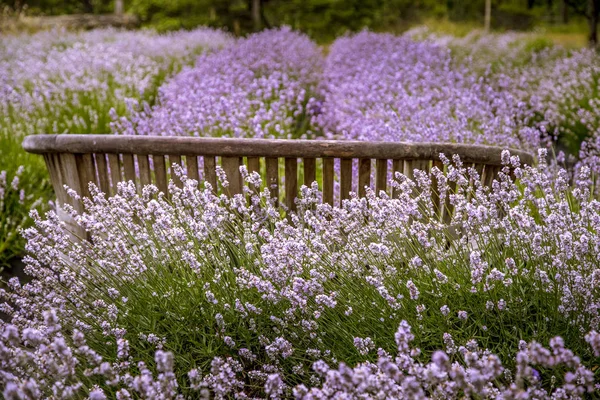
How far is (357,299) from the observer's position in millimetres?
2373

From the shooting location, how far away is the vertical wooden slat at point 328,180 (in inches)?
123

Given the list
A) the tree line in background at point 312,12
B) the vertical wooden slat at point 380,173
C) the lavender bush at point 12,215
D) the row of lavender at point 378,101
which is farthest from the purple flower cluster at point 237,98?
the tree line in background at point 312,12

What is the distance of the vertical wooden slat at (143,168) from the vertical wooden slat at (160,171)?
0.14 feet

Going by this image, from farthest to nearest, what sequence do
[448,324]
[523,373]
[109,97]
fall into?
[109,97]
[448,324]
[523,373]

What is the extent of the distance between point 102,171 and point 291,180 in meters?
1.08

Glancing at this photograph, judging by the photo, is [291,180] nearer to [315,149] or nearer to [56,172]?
[315,149]

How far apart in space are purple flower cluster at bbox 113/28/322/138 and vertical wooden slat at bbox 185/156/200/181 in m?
1.15

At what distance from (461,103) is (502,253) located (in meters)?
2.96

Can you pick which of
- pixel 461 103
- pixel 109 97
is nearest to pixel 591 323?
pixel 461 103

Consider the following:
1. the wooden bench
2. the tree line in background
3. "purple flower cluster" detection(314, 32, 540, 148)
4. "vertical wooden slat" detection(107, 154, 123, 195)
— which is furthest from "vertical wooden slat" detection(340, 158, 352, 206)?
the tree line in background

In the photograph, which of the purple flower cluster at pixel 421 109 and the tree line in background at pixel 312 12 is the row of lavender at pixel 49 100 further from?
the tree line in background at pixel 312 12

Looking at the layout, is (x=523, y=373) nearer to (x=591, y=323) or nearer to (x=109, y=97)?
(x=591, y=323)

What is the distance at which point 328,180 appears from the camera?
126 inches

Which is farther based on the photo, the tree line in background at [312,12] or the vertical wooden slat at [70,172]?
the tree line in background at [312,12]
